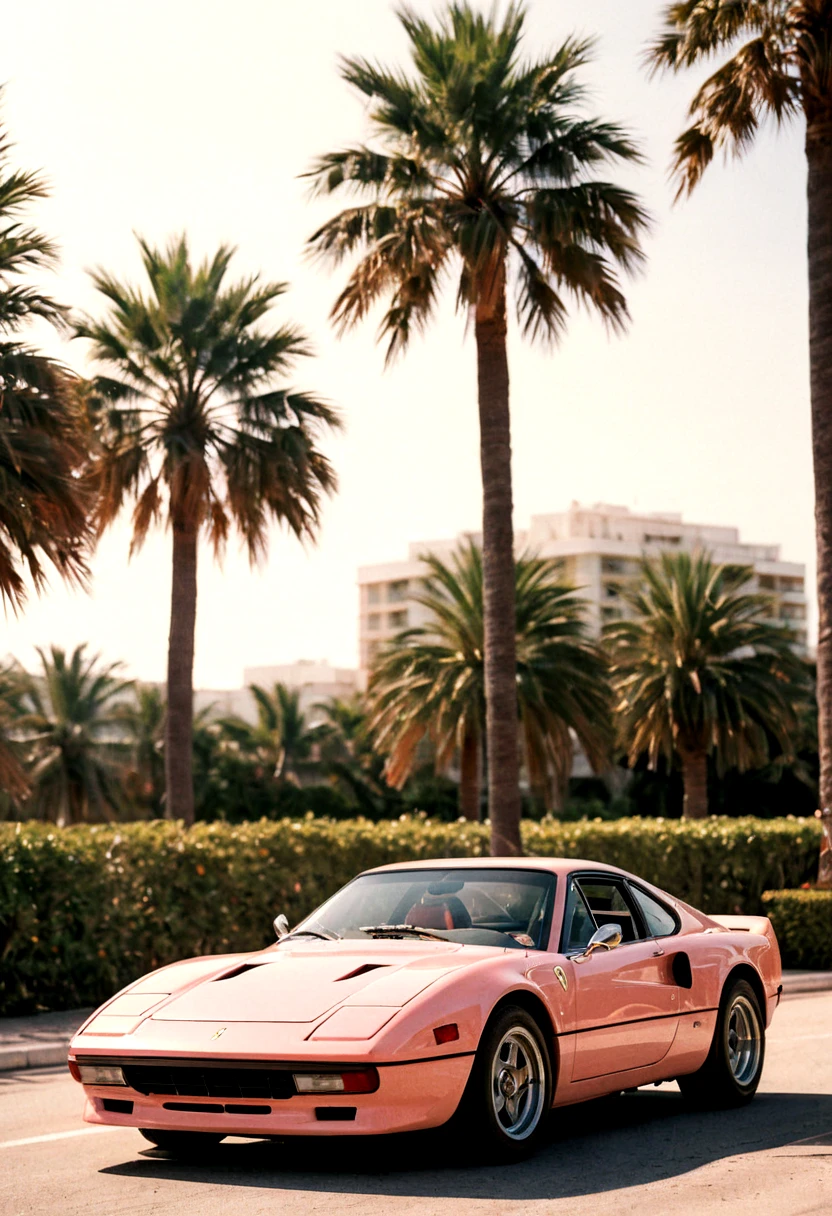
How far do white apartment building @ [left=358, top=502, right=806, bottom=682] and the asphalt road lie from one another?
89135 millimetres

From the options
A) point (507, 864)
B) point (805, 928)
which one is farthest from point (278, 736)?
point (507, 864)

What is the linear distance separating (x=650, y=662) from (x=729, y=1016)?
33.3 m

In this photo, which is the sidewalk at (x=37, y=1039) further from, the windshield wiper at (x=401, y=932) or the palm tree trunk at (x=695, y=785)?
the palm tree trunk at (x=695, y=785)

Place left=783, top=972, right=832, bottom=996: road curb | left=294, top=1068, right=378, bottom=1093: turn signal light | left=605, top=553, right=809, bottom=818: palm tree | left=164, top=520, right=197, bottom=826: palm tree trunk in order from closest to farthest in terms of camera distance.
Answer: left=294, top=1068, right=378, bottom=1093: turn signal light
left=783, top=972, right=832, bottom=996: road curb
left=164, top=520, right=197, bottom=826: palm tree trunk
left=605, top=553, right=809, bottom=818: palm tree

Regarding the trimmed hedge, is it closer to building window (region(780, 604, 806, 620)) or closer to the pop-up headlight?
the pop-up headlight

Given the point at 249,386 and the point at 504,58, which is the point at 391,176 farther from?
the point at 249,386

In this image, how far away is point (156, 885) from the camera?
16.8 meters

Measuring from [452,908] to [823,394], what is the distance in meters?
14.8

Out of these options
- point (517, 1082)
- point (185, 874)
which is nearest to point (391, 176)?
point (185, 874)

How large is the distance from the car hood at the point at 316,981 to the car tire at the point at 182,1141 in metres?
0.69

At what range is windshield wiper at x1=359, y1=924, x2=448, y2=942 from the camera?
7437 millimetres

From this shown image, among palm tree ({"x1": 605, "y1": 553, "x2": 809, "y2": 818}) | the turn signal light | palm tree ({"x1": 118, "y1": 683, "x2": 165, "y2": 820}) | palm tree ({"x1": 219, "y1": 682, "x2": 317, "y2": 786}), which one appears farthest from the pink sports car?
palm tree ({"x1": 219, "y1": 682, "x2": 317, "y2": 786})

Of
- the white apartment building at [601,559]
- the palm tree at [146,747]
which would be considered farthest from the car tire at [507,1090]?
the white apartment building at [601,559]

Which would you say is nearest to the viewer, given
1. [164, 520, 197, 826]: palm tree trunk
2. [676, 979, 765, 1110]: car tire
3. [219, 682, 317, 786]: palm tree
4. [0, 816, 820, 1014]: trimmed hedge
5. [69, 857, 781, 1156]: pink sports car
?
[69, 857, 781, 1156]: pink sports car
